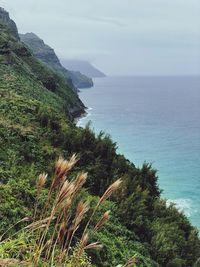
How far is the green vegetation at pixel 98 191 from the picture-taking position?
16562 millimetres

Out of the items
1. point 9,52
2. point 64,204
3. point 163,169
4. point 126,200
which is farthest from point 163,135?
point 64,204

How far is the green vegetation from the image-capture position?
54.3ft

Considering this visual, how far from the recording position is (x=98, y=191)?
22984 mm

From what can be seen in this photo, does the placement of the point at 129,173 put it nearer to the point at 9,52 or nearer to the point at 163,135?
the point at 9,52

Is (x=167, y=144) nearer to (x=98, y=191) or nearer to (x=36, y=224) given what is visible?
(x=98, y=191)

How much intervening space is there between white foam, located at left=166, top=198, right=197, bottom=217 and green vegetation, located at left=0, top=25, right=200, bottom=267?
15.8 m

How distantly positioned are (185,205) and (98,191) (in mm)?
23427

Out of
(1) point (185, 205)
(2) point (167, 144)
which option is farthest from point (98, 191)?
(2) point (167, 144)

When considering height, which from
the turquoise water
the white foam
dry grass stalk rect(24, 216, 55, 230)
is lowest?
the white foam

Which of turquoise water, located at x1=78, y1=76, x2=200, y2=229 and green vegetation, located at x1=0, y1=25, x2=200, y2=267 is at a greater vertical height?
turquoise water, located at x1=78, y1=76, x2=200, y2=229

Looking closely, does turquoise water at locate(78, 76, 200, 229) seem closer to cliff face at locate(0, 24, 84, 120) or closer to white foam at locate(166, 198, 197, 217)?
white foam at locate(166, 198, 197, 217)

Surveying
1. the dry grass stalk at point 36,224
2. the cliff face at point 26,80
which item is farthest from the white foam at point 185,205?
the dry grass stalk at point 36,224

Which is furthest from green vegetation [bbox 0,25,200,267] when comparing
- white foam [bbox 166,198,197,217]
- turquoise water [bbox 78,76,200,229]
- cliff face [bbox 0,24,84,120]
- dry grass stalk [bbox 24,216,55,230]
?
turquoise water [bbox 78,76,200,229]

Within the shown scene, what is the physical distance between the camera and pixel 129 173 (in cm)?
2589
